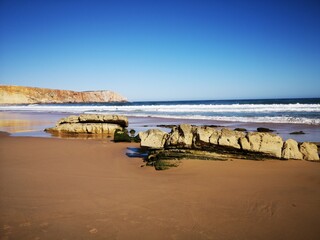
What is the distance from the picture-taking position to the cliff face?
355 ft

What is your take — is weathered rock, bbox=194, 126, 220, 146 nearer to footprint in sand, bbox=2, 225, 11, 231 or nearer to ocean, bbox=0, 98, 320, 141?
footprint in sand, bbox=2, 225, 11, 231

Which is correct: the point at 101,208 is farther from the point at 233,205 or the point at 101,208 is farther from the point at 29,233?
the point at 233,205

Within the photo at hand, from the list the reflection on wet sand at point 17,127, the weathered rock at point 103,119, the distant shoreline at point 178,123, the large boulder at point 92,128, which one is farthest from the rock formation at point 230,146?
the reflection on wet sand at point 17,127

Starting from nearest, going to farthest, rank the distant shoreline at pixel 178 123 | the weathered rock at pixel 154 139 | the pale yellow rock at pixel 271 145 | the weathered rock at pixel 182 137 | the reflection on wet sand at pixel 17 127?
the pale yellow rock at pixel 271 145
the weathered rock at pixel 182 137
the weathered rock at pixel 154 139
the distant shoreline at pixel 178 123
the reflection on wet sand at pixel 17 127

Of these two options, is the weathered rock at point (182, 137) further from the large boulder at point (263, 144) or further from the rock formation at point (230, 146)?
the large boulder at point (263, 144)

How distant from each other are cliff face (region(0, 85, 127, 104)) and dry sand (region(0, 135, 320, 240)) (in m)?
119

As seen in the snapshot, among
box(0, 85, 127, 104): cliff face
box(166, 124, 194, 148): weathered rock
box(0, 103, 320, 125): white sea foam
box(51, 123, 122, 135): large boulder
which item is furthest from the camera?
box(0, 85, 127, 104): cliff face

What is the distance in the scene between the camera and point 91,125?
12.9m

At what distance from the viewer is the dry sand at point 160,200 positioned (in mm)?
3123

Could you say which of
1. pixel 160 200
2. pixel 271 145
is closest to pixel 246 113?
pixel 271 145

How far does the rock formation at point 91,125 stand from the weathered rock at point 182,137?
6584mm

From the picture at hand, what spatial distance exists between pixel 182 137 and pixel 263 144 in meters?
2.03

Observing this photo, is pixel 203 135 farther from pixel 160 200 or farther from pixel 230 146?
pixel 160 200

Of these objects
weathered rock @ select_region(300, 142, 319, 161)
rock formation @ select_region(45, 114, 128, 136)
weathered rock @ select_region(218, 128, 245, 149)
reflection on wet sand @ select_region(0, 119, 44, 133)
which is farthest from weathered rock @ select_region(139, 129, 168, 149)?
reflection on wet sand @ select_region(0, 119, 44, 133)
